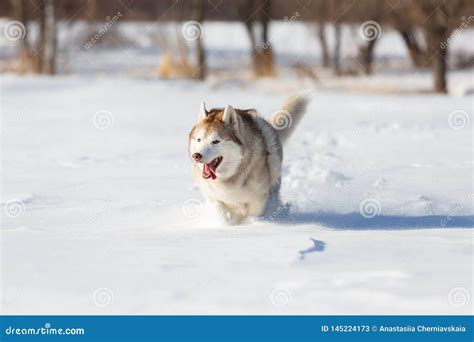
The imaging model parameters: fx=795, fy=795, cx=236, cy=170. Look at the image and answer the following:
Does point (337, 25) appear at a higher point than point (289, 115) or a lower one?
higher

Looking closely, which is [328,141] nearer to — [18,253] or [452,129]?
[452,129]

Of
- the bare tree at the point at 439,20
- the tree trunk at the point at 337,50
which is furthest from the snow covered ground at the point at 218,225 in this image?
the tree trunk at the point at 337,50

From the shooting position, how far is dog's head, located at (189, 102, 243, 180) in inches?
216

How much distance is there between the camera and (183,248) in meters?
4.56

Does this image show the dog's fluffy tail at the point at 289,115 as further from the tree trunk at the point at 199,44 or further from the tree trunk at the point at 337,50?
the tree trunk at the point at 337,50

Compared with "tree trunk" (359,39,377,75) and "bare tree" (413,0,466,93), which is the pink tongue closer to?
"bare tree" (413,0,466,93)

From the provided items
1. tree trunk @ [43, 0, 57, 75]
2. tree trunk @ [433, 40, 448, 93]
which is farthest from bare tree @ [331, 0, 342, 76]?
tree trunk @ [43, 0, 57, 75]

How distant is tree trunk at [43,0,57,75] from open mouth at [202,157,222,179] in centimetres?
1350

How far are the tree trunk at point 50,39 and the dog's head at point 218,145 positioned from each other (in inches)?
528

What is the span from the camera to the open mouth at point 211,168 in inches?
220

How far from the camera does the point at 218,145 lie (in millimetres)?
5543

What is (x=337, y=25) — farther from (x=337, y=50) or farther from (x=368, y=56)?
(x=368, y=56)

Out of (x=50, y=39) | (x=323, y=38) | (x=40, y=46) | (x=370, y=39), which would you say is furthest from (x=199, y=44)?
(x=323, y=38)

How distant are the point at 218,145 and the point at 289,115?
1.31 m
